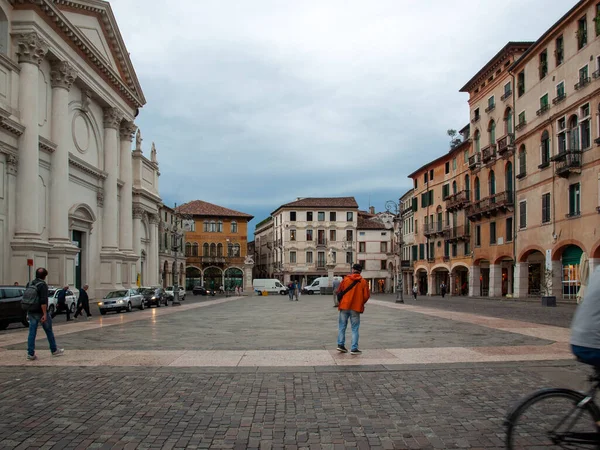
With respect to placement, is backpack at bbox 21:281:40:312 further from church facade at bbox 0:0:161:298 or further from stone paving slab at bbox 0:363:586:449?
church facade at bbox 0:0:161:298

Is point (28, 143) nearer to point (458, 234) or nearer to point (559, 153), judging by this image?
point (559, 153)

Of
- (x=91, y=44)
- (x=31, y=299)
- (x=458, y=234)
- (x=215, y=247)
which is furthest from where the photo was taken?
(x=215, y=247)

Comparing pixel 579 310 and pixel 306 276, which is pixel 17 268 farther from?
pixel 306 276

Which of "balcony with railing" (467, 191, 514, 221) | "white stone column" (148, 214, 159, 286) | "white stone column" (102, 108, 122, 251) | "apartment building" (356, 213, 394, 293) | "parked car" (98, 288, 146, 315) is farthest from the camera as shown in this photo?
"apartment building" (356, 213, 394, 293)

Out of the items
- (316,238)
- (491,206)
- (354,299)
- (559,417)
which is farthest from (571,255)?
Answer: (316,238)

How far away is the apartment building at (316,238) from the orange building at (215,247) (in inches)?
341

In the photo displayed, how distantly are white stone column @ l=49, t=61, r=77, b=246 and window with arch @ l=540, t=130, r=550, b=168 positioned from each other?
28.6 metres

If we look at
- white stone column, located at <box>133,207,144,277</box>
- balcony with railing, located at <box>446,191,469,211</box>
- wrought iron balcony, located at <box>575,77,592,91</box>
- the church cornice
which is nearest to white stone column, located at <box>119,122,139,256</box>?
the church cornice

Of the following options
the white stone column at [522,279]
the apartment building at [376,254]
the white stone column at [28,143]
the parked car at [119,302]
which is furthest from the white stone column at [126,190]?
the apartment building at [376,254]

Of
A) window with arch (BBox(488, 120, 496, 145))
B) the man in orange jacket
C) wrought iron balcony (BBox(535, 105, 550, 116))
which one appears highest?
window with arch (BBox(488, 120, 496, 145))

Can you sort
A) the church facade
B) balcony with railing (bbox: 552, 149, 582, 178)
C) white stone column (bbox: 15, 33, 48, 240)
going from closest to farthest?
the church facade < white stone column (bbox: 15, 33, 48, 240) < balcony with railing (bbox: 552, 149, 582, 178)

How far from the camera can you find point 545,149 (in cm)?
3675

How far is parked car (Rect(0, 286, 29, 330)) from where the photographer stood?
18.3 meters

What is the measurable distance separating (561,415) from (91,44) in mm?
34881
